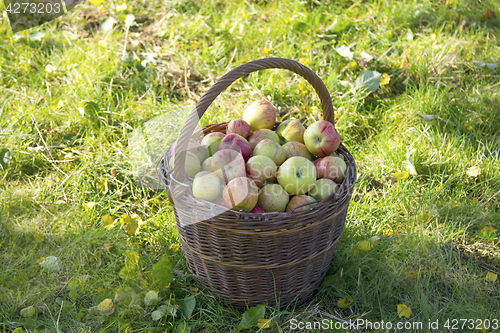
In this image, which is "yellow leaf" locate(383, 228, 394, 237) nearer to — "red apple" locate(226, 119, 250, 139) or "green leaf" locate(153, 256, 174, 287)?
"red apple" locate(226, 119, 250, 139)

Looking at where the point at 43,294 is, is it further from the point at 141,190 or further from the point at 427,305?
the point at 427,305

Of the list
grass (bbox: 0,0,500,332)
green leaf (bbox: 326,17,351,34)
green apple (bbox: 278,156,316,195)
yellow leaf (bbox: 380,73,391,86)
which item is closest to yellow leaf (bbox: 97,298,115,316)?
grass (bbox: 0,0,500,332)

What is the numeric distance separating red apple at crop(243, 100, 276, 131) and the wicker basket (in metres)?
0.29

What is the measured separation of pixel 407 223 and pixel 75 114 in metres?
2.51

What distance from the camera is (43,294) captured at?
6.88ft

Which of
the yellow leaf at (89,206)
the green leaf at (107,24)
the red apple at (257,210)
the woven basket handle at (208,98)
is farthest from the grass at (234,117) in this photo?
the woven basket handle at (208,98)

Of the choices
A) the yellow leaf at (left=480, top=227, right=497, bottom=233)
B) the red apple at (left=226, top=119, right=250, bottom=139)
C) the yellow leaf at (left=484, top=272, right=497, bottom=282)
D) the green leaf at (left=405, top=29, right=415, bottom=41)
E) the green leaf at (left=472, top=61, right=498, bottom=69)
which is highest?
the green leaf at (left=405, top=29, right=415, bottom=41)

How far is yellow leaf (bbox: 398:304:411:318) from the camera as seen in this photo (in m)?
1.88

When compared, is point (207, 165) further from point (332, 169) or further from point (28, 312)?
point (28, 312)

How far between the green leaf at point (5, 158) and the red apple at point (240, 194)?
76.5 inches

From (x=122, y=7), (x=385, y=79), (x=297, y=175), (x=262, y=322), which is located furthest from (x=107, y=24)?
(x=262, y=322)

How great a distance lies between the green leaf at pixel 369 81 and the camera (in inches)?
125

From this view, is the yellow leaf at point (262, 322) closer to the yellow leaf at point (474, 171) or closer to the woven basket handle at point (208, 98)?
the woven basket handle at point (208, 98)

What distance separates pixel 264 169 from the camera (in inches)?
72.7
